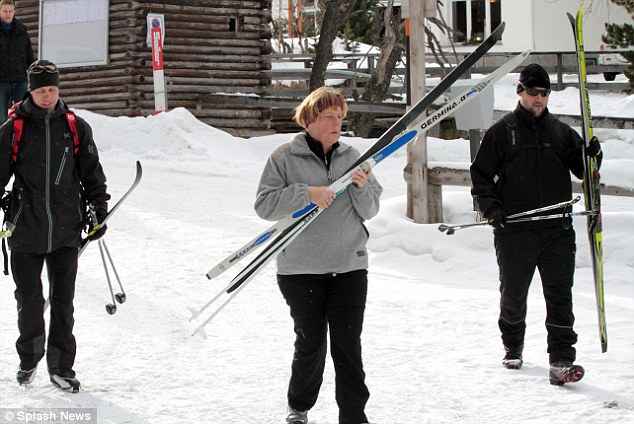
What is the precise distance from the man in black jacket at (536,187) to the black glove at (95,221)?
1.90 metres

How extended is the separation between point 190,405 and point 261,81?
58.7 feet

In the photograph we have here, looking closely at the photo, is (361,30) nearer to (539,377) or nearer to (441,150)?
(441,150)

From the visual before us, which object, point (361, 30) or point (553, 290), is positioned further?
point (361, 30)

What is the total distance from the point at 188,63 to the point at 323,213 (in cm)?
1717

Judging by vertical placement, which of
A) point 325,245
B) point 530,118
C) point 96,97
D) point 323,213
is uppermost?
point 96,97

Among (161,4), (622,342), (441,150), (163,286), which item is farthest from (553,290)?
(161,4)

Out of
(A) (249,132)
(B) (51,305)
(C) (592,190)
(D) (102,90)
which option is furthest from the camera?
(A) (249,132)

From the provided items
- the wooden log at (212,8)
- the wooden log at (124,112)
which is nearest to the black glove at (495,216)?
the wooden log at (124,112)

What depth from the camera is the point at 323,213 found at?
4.86 metres

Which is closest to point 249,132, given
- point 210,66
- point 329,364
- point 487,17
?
point 210,66

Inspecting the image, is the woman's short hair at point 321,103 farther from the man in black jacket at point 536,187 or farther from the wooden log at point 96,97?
the wooden log at point 96,97

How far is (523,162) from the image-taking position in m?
5.80

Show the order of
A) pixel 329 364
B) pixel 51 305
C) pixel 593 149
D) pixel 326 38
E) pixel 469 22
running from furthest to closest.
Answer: pixel 469 22
pixel 326 38
pixel 329 364
pixel 593 149
pixel 51 305

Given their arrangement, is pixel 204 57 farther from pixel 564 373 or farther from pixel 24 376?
pixel 564 373
